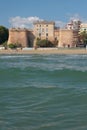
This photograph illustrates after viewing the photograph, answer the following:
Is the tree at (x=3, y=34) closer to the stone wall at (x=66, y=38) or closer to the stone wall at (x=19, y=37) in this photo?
the stone wall at (x=19, y=37)

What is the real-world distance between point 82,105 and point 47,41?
94.6 m

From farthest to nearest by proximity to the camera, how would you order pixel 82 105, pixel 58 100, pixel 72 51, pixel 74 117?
pixel 72 51, pixel 58 100, pixel 82 105, pixel 74 117

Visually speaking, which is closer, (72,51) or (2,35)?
(72,51)

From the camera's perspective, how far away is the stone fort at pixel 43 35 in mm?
106562

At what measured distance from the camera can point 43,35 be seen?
109000 mm

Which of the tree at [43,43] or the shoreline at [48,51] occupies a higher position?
the tree at [43,43]

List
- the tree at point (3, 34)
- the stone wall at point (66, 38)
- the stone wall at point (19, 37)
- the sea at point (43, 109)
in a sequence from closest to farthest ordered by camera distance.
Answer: the sea at point (43, 109) < the stone wall at point (19, 37) < the stone wall at point (66, 38) < the tree at point (3, 34)

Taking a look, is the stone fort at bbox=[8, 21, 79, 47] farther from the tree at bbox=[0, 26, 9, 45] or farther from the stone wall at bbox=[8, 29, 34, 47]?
the tree at bbox=[0, 26, 9, 45]

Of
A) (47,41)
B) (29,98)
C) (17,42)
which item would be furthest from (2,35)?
(29,98)

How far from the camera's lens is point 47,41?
103 m

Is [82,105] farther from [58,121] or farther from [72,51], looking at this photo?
[72,51]

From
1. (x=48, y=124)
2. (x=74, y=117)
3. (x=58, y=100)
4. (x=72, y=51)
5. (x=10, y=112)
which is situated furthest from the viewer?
(x=72, y=51)

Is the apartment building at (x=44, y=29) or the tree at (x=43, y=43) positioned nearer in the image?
the tree at (x=43, y=43)

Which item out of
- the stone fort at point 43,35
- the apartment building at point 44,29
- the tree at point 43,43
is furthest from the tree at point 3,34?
the tree at point 43,43
